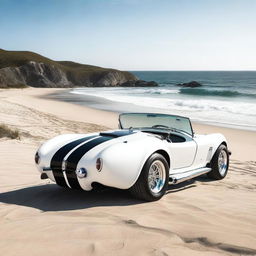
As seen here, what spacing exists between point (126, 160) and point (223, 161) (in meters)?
3.07

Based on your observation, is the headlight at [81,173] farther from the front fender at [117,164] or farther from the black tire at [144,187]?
the black tire at [144,187]

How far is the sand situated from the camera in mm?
3475

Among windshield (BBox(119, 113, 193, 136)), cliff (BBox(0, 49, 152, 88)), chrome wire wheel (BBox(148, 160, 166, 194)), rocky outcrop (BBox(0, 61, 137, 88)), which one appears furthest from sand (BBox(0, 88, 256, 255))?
cliff (BBox(0, 49, 152, 88))

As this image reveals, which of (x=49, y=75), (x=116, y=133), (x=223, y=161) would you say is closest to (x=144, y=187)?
(x=116, y=133)

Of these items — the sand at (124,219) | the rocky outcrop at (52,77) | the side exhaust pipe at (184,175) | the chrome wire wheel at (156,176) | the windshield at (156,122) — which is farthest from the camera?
the rocky outcrop at (52,77)

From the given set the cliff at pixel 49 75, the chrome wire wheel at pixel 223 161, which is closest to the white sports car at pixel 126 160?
the chrome wire wheel at pixel 223 161

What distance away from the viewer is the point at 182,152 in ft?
20.0

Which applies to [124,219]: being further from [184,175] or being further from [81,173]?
[184,175]

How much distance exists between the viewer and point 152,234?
12.5ft

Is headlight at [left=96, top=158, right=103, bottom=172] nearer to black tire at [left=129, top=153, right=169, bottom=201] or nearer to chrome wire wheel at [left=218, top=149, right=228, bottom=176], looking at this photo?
black tire at [left=129, top=153, right=169, bottom=201]

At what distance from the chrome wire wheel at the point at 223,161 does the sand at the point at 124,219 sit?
0.20m

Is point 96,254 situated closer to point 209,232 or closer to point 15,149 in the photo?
point 209,232

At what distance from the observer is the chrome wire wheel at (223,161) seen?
7273 millimetres

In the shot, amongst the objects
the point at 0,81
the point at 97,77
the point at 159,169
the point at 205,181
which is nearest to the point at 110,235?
the point at 159,169
